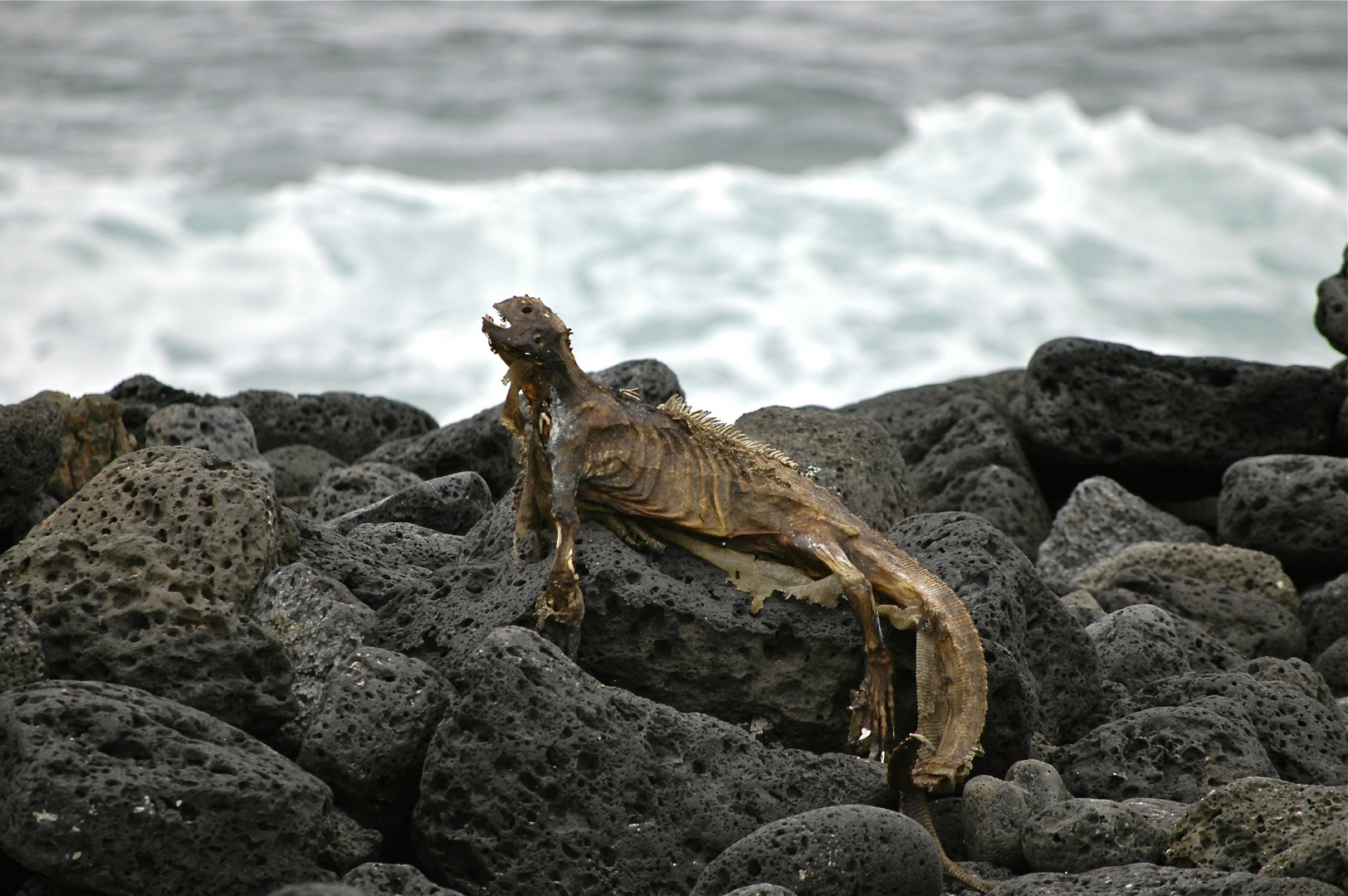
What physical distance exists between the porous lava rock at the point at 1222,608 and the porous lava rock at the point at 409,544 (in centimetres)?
319

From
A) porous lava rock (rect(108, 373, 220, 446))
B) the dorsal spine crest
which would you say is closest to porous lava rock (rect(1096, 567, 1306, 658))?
→ the dorsal spine crest

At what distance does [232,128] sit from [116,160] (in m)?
2.03

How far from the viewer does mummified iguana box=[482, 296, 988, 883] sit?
427 centimetres

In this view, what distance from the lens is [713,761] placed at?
402cm

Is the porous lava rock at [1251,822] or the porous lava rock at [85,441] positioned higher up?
the porous lava rock at [85,441]

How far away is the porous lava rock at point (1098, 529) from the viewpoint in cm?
770

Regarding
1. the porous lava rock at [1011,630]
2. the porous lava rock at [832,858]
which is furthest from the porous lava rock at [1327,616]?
the porous lava rock at [832,858]

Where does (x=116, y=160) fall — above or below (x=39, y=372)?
above

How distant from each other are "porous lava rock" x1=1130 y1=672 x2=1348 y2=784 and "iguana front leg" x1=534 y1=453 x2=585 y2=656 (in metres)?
2.31

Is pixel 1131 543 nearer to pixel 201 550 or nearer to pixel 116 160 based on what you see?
pixel 201 550

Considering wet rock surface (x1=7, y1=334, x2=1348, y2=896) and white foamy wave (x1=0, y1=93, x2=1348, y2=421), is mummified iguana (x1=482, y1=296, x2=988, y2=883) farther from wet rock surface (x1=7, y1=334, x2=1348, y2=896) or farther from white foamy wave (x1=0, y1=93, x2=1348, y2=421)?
white foamy wave (x1=0, y1=93, x2=1348, y2=421)

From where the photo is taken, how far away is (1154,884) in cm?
361

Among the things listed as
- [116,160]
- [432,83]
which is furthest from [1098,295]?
[116,160]

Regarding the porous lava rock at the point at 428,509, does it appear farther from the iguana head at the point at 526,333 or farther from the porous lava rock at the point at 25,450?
the iguana head at the point at 526,333
